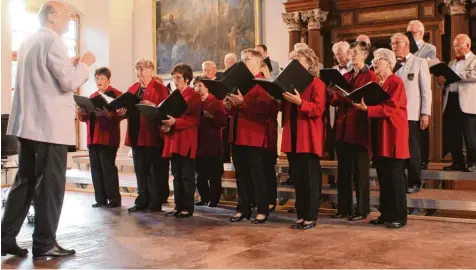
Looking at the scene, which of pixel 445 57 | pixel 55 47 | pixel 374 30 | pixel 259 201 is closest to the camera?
pixel 55 47

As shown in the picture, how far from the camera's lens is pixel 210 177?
637 centimetres

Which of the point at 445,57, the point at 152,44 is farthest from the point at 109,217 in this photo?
the point at 152,44

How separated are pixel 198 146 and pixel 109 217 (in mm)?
1199

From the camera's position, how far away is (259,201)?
514 cm

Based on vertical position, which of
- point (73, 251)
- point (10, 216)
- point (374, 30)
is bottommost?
point (73, 251)

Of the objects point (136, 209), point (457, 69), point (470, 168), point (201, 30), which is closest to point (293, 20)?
point (201, 30)

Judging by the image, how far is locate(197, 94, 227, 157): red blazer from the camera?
6.05m

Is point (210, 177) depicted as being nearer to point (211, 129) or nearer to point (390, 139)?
point (211, 129)

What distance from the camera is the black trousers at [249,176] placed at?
5.09 meters

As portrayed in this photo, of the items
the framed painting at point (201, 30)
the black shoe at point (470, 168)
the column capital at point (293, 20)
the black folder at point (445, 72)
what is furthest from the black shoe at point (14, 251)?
A: the framed painting at point (201, 30)

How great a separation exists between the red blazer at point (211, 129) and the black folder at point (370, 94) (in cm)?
165

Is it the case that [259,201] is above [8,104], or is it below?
below

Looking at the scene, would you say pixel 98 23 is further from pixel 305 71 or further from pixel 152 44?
pixel 305 71

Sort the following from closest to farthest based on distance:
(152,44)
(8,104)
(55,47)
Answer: (55,47), (8,104), (152,44)
